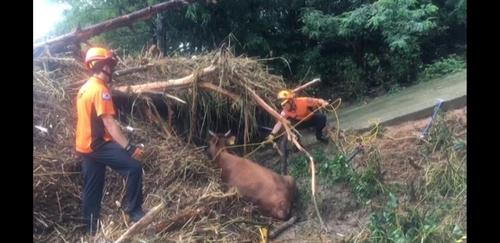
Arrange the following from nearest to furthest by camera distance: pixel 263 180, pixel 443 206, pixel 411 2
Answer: pixel 443 206
pixel 263 180
pixel 411 2

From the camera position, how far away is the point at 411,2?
32.0 ft

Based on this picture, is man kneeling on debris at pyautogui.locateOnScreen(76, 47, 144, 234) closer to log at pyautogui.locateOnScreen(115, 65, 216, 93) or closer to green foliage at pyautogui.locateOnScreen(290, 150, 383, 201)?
log at pyautogui.locateOnScreen(115, 65, 216, 93)

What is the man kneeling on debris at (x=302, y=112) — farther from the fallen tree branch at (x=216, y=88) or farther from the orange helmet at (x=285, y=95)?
the fallen tree branch at (x=216, y=88)

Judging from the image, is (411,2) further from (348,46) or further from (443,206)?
(443,206)

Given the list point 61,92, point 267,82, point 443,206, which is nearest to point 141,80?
point 61,92

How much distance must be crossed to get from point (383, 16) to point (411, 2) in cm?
48

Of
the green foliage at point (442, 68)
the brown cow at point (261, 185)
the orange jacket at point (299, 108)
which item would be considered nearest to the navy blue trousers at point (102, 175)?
the brown cow at point (261, 185)

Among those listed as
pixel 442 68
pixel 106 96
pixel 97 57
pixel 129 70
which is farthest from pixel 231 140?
pixel 442 68

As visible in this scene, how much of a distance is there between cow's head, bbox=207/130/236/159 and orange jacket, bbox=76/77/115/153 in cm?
176

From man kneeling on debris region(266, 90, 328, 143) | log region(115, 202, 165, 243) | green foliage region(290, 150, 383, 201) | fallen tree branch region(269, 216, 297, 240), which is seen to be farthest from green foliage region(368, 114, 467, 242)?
log region(115, 202, 165, 243)

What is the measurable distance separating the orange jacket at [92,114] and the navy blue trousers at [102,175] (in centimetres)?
8

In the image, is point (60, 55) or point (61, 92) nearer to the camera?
point (61, 92)

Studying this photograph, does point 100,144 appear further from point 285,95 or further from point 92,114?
point 285,95
